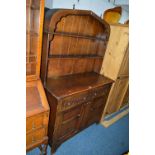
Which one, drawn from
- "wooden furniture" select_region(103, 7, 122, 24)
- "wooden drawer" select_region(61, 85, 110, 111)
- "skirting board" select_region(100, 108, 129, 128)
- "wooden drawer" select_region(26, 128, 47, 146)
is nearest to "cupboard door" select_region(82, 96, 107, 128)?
"wooden drawer" select_region(61, 85, 110, 111)

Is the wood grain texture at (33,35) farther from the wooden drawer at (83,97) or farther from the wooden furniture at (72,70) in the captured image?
the wooden drawer at (83,97)

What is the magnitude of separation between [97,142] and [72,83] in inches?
43.1

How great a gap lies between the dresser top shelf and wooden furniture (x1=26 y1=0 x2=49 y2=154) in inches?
8.7

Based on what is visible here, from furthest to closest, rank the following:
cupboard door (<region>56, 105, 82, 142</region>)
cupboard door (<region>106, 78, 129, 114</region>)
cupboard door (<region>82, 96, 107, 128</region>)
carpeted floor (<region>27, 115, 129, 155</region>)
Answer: cupboard door (<region>106, 78, 129, 114</region>) < cupboard door (<region>82, 96, 107, 128</region>) < carpeted floor (<region>27, 115, 129, 155</region>) < cupboard door (<region>56, 105, 82, 142</region>)

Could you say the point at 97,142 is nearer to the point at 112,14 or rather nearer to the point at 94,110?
the point at 94,110

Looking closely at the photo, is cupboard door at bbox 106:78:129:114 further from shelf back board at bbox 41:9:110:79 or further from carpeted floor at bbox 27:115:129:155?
shelf back board at bbox 41:9:110:79

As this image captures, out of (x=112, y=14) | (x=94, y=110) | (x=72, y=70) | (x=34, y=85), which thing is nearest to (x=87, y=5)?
(x=112, y=14)

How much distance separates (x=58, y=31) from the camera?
1793mm

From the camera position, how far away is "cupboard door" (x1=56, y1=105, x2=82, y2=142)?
5.61ft

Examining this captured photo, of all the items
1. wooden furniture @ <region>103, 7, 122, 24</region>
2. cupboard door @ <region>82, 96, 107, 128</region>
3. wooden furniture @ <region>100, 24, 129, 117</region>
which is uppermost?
wooden furniture @ <region>103, 7, 122, 24</region>
